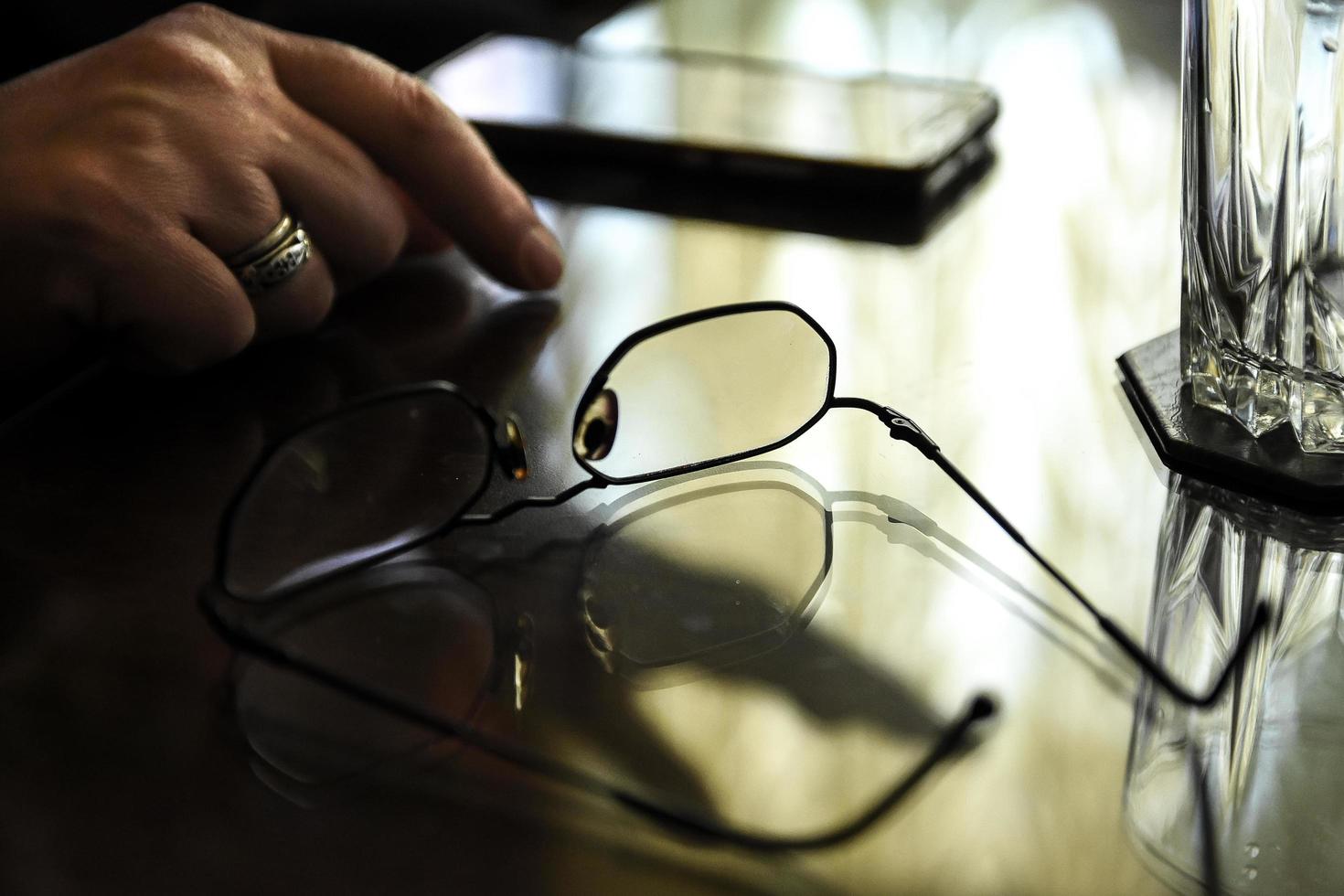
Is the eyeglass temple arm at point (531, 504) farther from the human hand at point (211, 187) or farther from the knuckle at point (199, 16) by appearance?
the knuckle at point (199, 16)

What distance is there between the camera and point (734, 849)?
0.28 meters

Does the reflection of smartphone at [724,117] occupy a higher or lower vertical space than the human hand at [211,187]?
lower

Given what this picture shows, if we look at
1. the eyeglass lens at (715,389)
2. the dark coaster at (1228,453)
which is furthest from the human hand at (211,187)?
the dark coaster at (1228,453)

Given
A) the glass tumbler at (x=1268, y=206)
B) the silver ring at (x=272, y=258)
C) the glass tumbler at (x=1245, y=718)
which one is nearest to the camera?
the glass tumbler at (x=1245, y=718)

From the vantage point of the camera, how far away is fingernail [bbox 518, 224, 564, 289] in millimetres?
534

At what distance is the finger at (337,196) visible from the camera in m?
0.49

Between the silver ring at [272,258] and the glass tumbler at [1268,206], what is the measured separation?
0.32 metres

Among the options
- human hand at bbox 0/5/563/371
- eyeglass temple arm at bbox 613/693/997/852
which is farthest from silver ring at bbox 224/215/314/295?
eyeglass temple arm at bbox 613/693/997/852

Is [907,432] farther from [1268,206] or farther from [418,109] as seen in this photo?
[418,109]

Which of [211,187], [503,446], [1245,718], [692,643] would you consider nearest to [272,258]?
[211,187]

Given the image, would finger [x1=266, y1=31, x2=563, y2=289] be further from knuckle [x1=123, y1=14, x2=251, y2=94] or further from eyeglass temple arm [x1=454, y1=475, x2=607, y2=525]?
eyeglass temple arm [x1=454, y1=475, x2=607, y2=525]

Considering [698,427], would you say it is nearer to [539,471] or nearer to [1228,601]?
[539,471]

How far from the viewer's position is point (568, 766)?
30 centimetres

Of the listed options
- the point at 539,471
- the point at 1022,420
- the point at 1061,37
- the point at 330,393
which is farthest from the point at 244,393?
the point at 1061,37
